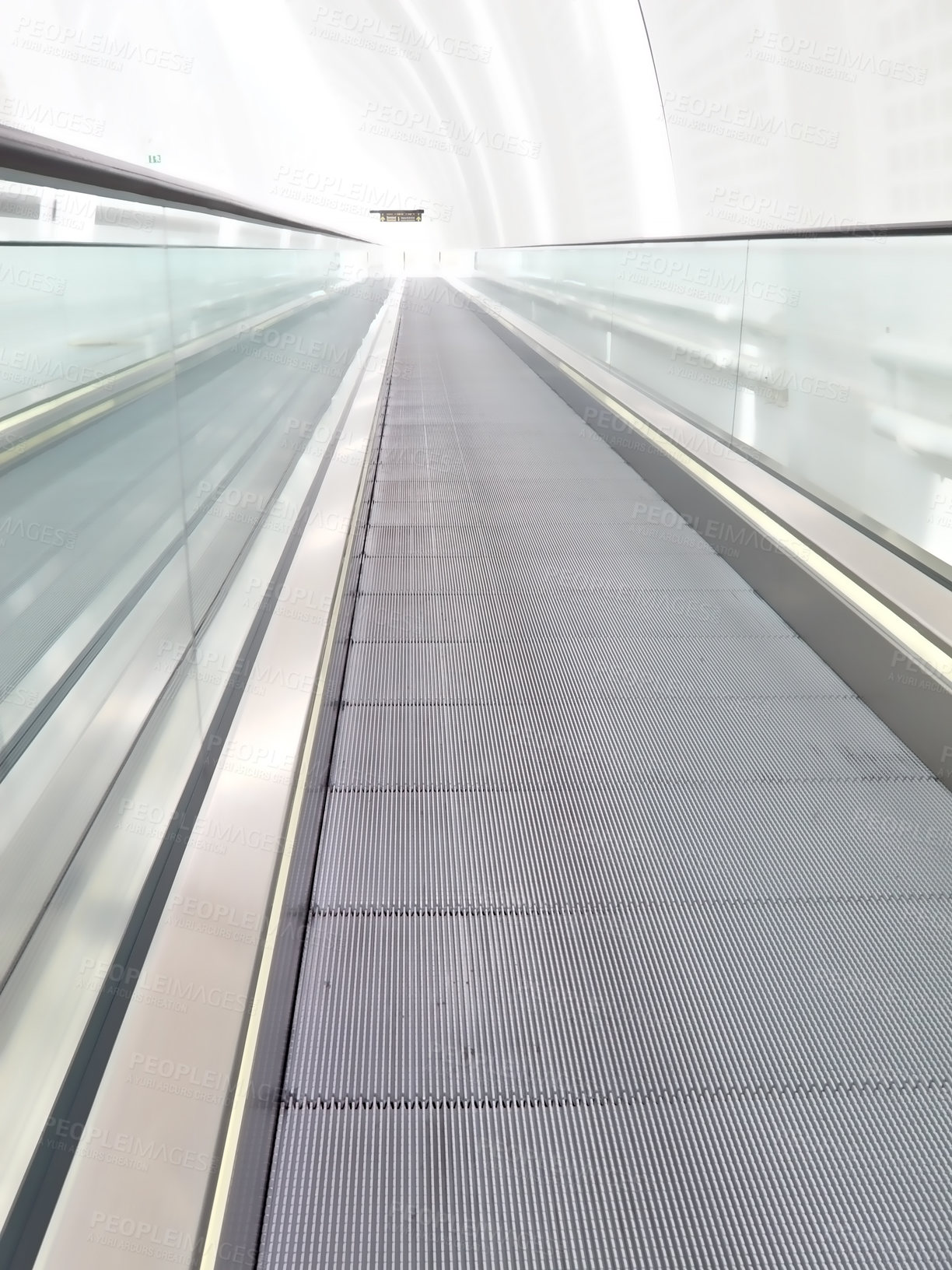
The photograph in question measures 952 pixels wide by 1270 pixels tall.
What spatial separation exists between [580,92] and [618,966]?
29.0 meters

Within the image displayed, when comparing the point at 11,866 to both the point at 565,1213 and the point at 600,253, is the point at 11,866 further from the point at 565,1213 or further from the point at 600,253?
the point at 600,253

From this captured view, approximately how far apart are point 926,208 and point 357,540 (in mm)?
10980

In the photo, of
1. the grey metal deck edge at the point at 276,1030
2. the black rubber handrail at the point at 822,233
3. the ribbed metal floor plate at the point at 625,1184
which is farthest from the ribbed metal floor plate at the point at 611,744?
the black rubber handrail at the point at 822,233

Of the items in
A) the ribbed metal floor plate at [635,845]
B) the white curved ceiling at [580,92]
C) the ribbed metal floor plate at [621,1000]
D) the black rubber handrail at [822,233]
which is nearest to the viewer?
the ribbed metal floor plate at [621,1000]

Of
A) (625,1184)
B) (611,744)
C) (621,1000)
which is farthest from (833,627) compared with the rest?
(625,1184)

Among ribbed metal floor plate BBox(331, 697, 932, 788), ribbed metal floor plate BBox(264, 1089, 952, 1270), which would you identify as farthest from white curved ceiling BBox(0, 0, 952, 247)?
ribbed metal floor plate BBox(264, 1089, 952, 1270)

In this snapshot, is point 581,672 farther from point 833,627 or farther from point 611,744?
point 833,627

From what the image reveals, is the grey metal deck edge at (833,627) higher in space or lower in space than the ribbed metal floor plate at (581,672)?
higher

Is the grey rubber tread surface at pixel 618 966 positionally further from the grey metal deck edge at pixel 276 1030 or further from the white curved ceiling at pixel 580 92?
the white curved ceiling at pixel 580 92

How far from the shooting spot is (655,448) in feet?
20.4

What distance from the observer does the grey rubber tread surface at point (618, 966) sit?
1658 mm

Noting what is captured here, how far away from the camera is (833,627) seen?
11.9 ft

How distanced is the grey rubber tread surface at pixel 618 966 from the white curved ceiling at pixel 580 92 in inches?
83.4

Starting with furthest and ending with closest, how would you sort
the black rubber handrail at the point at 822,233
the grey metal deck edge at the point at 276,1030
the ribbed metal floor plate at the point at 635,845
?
1. the black rubber handrail at the point at 822,233
2. the ribbed metal floor plate at the point at 635,845
3. the grey metal deck edge at the point at 276,1030
